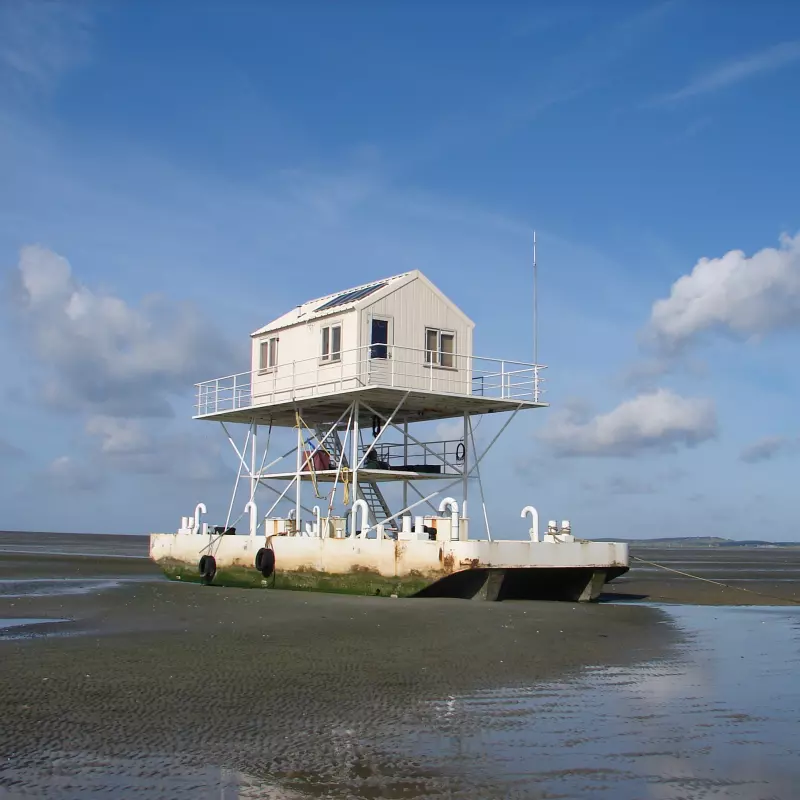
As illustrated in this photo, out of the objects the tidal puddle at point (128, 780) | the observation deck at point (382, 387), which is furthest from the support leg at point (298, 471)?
the tidal puddle at point (128, 780)

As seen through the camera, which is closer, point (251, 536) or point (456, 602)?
point (456, 602)

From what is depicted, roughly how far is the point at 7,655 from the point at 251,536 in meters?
14.8

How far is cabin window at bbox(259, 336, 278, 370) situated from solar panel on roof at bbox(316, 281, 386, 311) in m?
2.00

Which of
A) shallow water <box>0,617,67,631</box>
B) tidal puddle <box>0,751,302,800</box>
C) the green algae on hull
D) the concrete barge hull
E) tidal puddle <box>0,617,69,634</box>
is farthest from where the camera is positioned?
the green algae on hull

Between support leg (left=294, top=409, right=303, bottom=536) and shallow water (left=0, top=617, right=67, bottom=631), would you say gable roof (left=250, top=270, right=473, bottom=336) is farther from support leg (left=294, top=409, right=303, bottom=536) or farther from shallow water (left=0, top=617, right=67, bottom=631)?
shallow water (left=0, top=617, right=67, bottom=631)

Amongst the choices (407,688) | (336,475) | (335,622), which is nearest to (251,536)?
(336,475)

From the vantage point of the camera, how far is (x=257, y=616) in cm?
2023

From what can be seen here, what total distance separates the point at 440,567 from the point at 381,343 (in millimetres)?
6307

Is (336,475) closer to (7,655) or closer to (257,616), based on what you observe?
(257,616)

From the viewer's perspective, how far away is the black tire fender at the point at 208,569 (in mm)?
30438

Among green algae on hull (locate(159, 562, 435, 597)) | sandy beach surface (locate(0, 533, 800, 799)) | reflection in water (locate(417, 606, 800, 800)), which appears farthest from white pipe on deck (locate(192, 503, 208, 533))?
Result: reflection in water (locate(417, 606, 800, 800))

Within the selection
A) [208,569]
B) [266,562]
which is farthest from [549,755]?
[208,569]

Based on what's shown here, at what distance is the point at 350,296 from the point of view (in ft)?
96.6

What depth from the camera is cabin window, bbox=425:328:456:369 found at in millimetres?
28000
